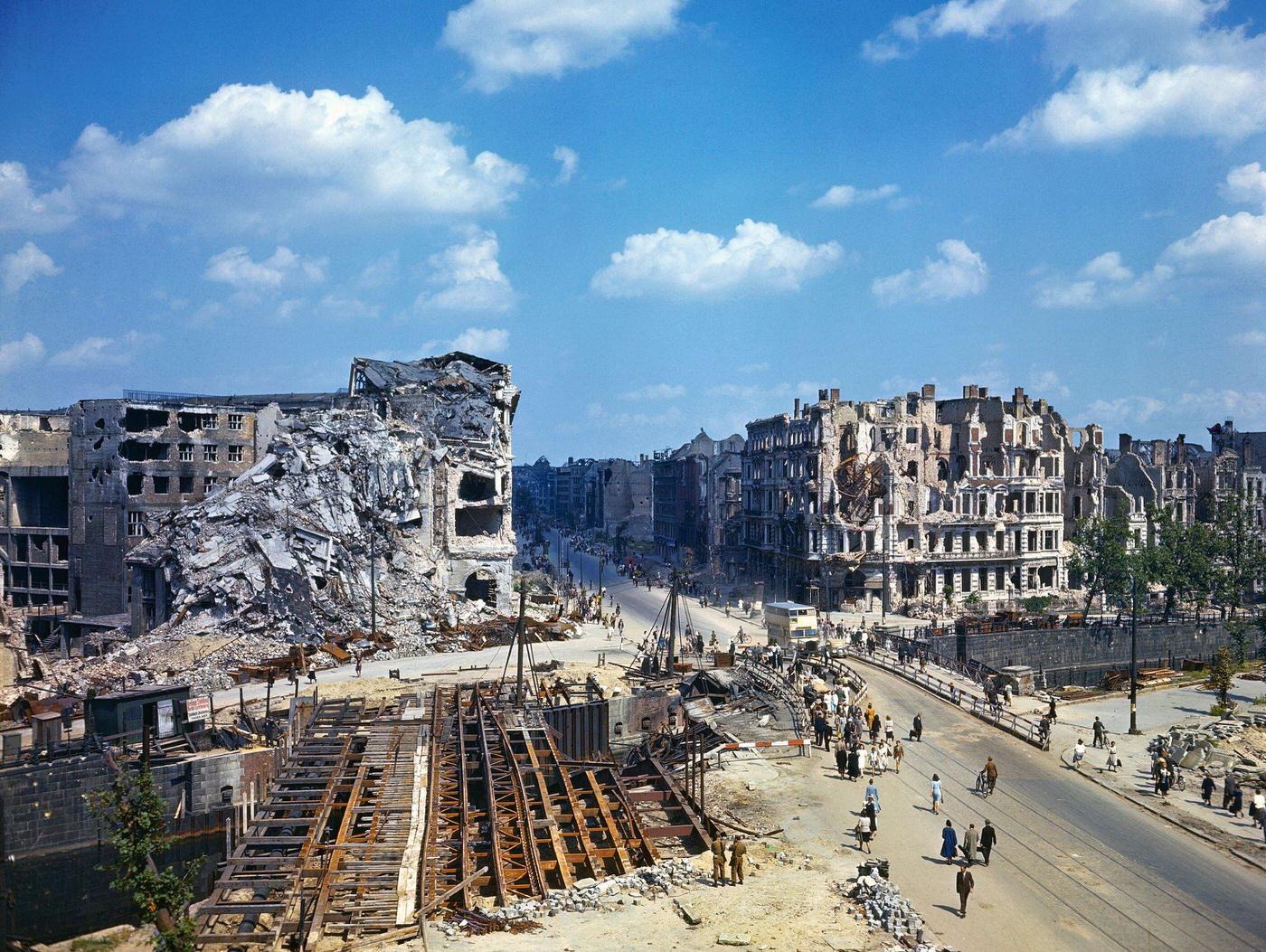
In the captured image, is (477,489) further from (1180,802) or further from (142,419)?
(1180,802)

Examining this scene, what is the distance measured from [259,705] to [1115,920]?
37.2 metres

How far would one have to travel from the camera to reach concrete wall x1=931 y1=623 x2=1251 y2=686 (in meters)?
69.8

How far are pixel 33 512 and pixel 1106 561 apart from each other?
3411 inches

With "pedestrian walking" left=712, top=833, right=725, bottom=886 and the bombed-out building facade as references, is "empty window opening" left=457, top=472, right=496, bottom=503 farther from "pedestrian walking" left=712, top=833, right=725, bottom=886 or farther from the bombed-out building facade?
"pedestrian walking" left=712, top=833, right=725, bottom=886

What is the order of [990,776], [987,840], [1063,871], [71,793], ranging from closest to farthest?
1. [1063,871]
2. [987,840]
3. [71,793]
4. [990,776]

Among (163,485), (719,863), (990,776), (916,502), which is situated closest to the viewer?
(719,863)

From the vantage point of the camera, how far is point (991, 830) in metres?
30.2

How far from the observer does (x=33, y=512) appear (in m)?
85.1

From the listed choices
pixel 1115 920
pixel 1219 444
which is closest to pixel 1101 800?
pixel 1115 920

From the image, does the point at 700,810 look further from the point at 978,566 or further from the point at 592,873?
the point at 978,566

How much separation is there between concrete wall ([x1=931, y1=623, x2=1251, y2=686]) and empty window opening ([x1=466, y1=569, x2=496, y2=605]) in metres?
32.4

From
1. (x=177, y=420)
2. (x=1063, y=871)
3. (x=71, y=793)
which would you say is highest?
(x=177, y=420)

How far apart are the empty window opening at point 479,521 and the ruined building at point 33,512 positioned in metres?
30.1

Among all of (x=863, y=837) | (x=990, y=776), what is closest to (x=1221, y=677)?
(x=990, y=776)
